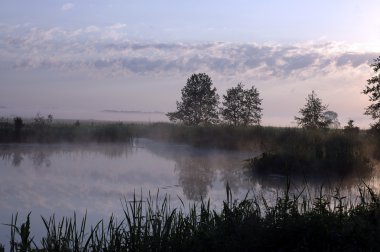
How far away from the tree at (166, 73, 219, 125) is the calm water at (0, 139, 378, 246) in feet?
54.8

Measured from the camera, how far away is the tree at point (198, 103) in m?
37.7

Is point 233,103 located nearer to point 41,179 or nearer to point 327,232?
point 41,179

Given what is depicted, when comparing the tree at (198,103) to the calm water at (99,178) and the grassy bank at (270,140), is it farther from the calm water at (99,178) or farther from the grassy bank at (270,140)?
the calm water at (99,178)

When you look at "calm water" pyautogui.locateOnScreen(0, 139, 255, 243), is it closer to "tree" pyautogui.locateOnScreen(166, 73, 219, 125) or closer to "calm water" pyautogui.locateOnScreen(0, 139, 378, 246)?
"calm water" pyautogui.locateOnScreen(0, 139, 378, 246)

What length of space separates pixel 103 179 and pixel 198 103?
1004 inches

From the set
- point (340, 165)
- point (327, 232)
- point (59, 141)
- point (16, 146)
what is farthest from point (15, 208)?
point (59, 141)

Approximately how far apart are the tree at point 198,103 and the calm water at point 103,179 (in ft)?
54.8

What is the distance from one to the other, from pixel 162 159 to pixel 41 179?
6405mm

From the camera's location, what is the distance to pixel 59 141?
25031mm

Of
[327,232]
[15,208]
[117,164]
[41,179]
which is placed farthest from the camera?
[117,164]

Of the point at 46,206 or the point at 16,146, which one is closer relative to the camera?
the point at 46,206

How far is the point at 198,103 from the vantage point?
3791cm

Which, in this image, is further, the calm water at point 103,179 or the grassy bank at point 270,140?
the grassy bank at point 270,140

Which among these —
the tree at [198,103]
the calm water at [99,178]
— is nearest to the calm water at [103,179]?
the calm water at [99,178]
